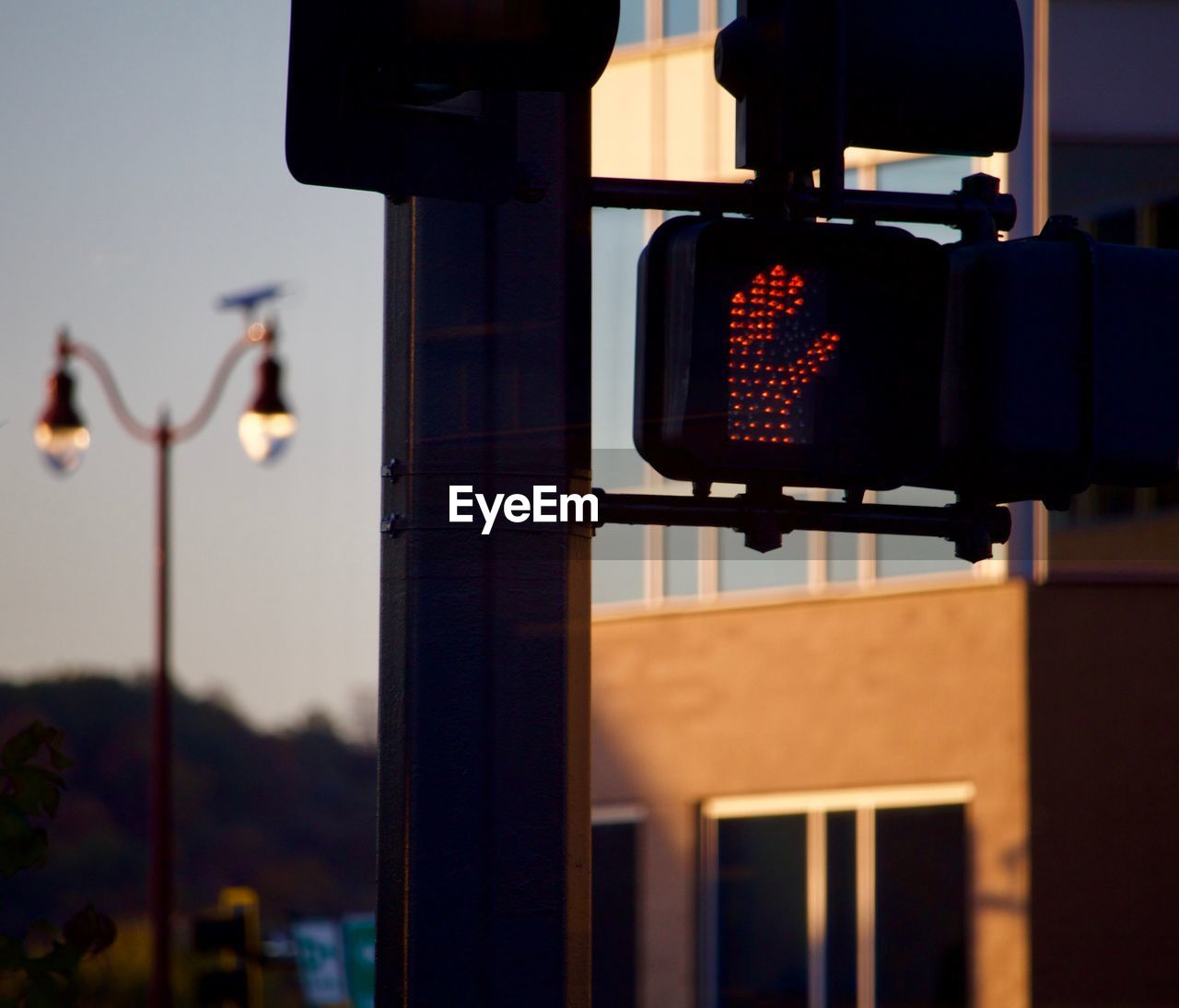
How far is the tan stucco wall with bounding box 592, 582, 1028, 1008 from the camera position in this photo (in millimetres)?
17594

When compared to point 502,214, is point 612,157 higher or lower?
higher

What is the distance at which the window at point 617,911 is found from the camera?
2011 cm

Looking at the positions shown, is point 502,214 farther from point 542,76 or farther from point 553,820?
point 553,820

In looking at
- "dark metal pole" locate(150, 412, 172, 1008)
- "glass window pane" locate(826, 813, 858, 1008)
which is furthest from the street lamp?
"glass window pane" locate(826, 813, 858, 1008)

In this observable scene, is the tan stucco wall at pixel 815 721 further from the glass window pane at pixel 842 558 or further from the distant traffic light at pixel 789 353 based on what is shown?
the distant traffic light at pixel 789 353

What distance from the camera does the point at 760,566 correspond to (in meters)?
19.7

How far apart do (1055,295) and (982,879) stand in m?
14.9

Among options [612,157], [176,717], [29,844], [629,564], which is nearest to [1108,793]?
[629,564]

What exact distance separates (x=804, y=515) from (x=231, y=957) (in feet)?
47.5

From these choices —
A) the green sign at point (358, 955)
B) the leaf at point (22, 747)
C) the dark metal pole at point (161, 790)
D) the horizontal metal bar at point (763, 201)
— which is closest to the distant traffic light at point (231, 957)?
the green sign at point (358, 955)

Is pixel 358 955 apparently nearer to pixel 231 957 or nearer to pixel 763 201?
pixel 231 957

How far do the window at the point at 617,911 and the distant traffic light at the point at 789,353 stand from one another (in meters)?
17.0

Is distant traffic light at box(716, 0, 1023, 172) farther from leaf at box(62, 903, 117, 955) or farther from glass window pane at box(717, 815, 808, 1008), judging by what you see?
glass window pane at box(717, 815, 808, 1008)

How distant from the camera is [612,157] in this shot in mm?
20359
